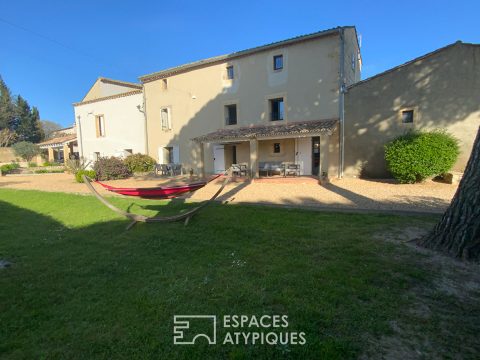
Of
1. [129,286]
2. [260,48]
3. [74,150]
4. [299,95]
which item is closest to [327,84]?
[299,95]

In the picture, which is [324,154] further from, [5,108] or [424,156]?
[5,108]

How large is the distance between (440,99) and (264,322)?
42.0ft

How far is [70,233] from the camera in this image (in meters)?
5.09

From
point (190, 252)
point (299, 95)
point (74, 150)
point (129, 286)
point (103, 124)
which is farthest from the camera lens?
point (74, 150)

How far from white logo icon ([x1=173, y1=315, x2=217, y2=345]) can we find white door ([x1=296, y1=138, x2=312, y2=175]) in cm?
1303

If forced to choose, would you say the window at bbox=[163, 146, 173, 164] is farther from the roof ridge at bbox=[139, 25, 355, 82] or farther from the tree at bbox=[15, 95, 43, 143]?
the tree at bbox=[15, 95, 43, 143]

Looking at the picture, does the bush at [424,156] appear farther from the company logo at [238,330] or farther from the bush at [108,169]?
the bush at [108,169]

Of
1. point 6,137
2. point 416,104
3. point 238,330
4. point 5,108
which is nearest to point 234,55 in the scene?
point 416,104

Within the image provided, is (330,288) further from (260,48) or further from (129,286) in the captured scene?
(260,48)

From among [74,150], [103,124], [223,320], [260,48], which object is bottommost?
[223,320]

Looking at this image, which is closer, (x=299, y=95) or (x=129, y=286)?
(x=129, y=286)

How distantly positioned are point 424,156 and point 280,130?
6.03 meters

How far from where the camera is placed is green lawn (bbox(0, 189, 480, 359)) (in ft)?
6.81

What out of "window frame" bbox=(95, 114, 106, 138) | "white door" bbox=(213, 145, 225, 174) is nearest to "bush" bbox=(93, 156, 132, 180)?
"white door" bbox=(213, 145, 225, 174)
